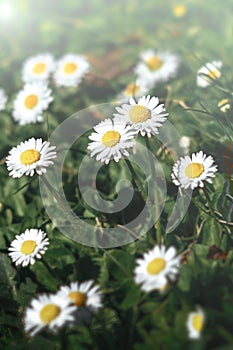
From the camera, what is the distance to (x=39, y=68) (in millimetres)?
1919

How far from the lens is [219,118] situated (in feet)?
3.84

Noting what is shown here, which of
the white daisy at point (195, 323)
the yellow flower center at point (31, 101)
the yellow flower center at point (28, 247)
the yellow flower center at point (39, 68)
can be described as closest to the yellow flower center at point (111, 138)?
the yellow flower center at point (28, 247)

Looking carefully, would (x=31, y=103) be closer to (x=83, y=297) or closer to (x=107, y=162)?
(x=107, y=162)

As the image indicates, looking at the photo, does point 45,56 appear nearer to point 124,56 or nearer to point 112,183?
point 124,56

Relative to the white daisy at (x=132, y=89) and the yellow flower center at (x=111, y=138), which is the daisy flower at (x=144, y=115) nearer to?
the yellow flower center at (x=111, y=138)

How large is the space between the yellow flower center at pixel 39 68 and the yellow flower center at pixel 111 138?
0.95 metres

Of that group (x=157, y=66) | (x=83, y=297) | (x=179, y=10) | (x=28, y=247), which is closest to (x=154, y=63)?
(x=157, y=66)

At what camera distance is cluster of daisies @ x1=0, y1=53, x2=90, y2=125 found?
4.91ft

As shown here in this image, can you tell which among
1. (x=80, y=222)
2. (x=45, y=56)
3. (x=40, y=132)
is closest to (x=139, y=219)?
(x=80, y=222)

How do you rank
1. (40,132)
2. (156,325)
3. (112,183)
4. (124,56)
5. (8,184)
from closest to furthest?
(156,325), (112,183), (8,184), (40,132), (124,56)

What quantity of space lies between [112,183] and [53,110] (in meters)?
0.56

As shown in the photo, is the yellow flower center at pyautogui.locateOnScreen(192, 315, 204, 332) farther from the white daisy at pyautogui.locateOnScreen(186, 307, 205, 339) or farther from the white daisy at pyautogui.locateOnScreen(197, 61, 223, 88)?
the white daisy at pyautogui.locateOnScreen(197, 61, 223, 88)

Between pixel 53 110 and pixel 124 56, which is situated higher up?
pixel 124 56

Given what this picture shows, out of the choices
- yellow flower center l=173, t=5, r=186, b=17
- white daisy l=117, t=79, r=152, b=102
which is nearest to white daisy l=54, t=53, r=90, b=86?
white daisy l=117, t=79, r=152, b=102
